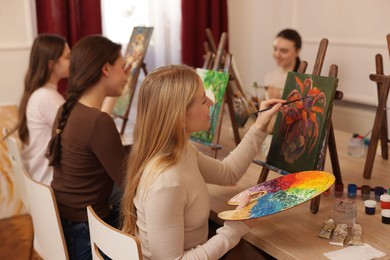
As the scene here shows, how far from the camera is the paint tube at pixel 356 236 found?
56.4 inches

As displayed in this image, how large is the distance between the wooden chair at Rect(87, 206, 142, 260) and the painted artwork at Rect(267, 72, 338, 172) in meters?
0.74

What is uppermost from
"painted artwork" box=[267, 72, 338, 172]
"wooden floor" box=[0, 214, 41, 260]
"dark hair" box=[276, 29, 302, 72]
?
"dark hair" box=[276, 29, 302, 72]

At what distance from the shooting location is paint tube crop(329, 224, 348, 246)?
4.73 feet

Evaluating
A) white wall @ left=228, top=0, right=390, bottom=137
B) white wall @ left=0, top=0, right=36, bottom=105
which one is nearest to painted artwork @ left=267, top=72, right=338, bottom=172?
white wall @ left=228, top=0, right=390, bottom=137

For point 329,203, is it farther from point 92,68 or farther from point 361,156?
point 92,68

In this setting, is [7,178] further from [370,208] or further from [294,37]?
[370,208]

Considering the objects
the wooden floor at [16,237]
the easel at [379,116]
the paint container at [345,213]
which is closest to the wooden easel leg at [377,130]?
the easel at [379,116]

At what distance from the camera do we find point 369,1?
3102mm

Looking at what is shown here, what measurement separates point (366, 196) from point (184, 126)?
0.77m

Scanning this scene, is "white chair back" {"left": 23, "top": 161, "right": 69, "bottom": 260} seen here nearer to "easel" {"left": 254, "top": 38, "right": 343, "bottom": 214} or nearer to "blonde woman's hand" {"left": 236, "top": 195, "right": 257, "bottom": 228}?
"blonde woman's hand" {"left": 236, "top": 195, "right": 257, "bottom": 228}

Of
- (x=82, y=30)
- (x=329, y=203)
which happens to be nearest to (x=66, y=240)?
(x=329, y=203)

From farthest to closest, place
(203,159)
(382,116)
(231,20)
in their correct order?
(231,20) → (382,116) → (203,159)

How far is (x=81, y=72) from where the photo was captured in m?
1.92

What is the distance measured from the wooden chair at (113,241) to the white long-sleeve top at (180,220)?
116 mm
